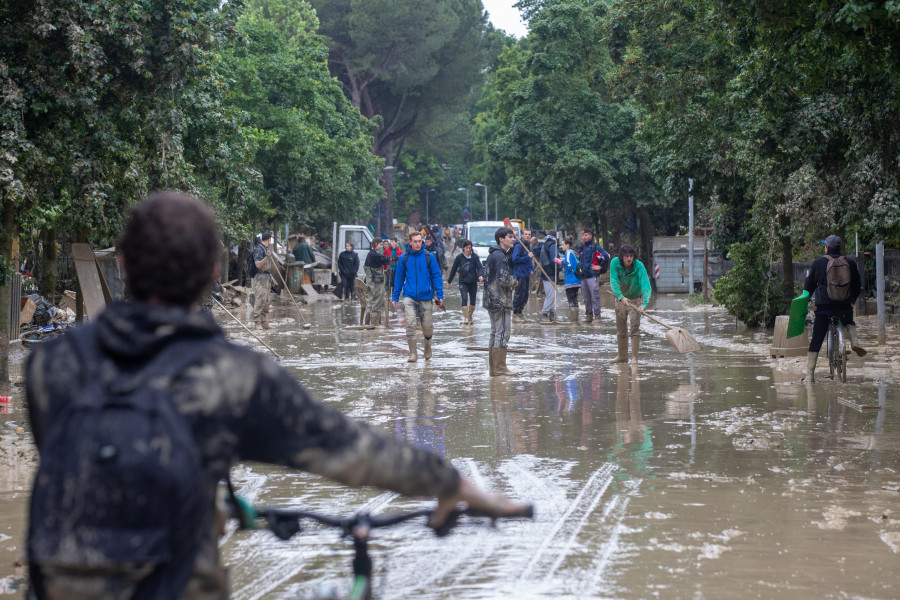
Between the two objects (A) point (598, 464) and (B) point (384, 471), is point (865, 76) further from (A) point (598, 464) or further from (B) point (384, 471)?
(B) point (384, 471)

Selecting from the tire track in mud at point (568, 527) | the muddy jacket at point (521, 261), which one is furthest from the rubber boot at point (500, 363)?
the muddy jacket at point (521, 261)

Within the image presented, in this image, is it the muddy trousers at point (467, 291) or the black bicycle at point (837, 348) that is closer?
the black bicycle at point (837, 348)

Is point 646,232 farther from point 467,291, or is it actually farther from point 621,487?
point 621,487

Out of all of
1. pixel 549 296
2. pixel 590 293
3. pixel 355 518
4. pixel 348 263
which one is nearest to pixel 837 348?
pixel 355 518

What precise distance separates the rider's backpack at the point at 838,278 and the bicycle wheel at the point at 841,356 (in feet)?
1.33

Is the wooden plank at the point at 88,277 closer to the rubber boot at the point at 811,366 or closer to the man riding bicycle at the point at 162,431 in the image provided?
the rubber boot at the point at 811,366

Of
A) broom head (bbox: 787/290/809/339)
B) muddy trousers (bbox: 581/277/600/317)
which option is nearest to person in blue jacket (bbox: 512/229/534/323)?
muddy trousers (bbox: 581/277/600/317)

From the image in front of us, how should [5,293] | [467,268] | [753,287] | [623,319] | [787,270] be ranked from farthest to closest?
[467,268], [787,270], [753,287], [623,319], [5,293]

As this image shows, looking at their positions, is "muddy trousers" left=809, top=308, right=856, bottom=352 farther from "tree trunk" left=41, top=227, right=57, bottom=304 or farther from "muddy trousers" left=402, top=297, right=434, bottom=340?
→ "tree trunk" left=41, top=227, right=57, bottom=304

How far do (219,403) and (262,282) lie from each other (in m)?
19.2

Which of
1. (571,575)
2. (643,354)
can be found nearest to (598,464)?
(571,575)

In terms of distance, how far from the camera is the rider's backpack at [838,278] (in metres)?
11.6

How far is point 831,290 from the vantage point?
458 inches

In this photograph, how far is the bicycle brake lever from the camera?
2.65 meters
